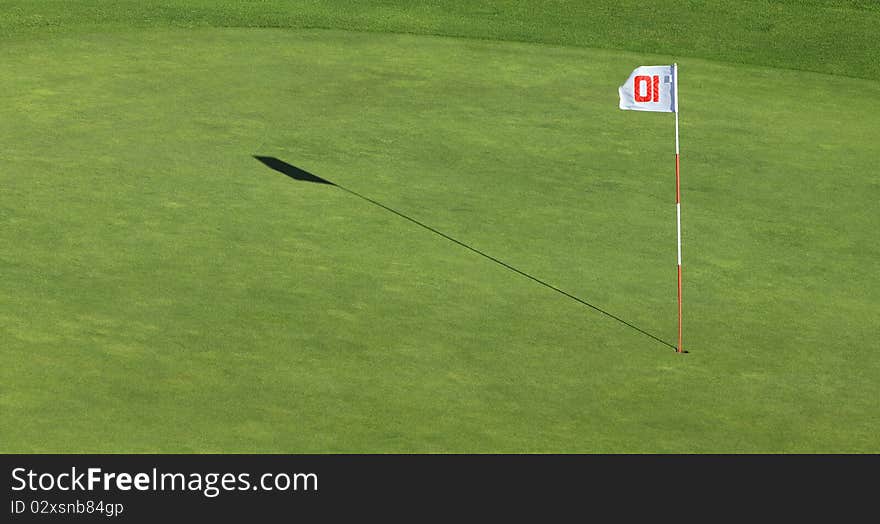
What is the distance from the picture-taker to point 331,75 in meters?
23.3

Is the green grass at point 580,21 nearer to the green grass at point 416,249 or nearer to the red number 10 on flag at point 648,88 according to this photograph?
the green grass at point 416,249

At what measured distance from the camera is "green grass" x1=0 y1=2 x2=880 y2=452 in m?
12.2

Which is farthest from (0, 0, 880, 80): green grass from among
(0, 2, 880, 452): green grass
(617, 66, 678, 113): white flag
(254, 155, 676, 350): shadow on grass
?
(617, 66, 678, 113): white flag

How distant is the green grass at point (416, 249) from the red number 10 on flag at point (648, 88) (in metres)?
1.95

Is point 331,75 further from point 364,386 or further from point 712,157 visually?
point 364,386

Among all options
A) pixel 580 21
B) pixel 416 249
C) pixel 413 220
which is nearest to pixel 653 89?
pixel 416 249

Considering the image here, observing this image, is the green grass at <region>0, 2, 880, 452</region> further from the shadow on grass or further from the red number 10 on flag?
the red number 10 on flag

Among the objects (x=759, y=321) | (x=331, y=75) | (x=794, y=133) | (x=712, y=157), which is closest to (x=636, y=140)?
(x=712, y=157)

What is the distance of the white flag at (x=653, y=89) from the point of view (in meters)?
14.8

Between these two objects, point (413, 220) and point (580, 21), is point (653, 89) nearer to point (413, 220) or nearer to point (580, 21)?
point (413, 220)

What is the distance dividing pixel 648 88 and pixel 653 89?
51 mm

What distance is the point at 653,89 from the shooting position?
14945 mm

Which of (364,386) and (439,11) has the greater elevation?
(439,11)
